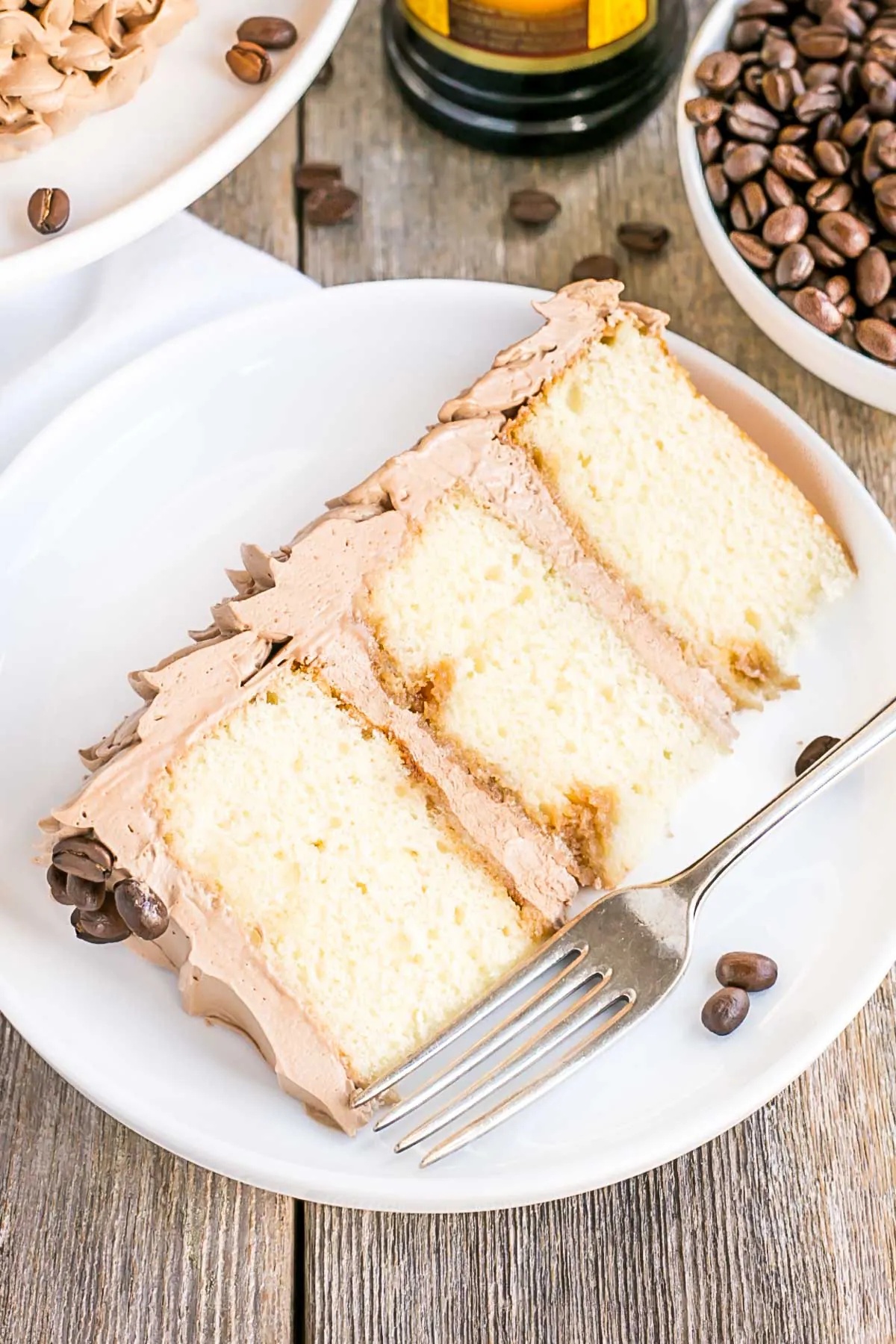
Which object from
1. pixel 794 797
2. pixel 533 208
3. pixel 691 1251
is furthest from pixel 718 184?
pixel 691 1251

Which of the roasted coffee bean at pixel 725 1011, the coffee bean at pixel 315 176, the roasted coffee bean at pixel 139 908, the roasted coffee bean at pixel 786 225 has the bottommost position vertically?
the roasted coffee bean at pixel 725 1011

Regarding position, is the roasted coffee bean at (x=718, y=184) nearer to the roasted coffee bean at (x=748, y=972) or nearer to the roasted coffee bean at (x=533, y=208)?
the roasted coffee bean at (x=533, y=208)

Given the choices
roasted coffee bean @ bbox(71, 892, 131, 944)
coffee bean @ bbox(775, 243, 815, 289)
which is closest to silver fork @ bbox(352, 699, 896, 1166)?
roasted coffee bean @ bbox(71, 892, 131, 944)

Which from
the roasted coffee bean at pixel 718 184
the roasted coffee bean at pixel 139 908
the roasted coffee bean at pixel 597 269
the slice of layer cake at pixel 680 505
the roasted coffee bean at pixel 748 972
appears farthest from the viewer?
the roasted coffee bean at pixel 597 269

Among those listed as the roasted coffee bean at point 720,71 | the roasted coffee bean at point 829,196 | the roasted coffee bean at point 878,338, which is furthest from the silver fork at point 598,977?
the roasted coffee bean at point 720,71

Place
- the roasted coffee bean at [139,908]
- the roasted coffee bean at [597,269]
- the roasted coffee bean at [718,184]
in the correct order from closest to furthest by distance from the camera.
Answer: the roasted coffee bean at [139,908]
the roasted coffee bean at [718,184]
the roasted coffee bean at [597,269]

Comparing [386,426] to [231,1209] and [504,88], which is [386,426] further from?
[231,1209]

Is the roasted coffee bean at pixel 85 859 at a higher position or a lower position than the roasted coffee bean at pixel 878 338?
lower
